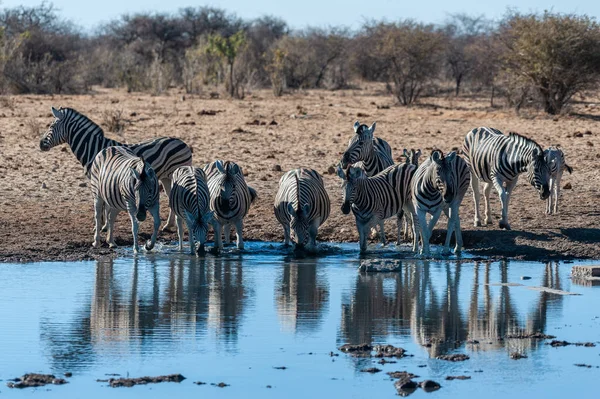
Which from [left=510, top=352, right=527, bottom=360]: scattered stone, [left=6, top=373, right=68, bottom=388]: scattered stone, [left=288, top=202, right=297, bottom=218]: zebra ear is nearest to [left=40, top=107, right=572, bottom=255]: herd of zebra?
[left=288, top=202, right=297, bottom=218]: zebra ear

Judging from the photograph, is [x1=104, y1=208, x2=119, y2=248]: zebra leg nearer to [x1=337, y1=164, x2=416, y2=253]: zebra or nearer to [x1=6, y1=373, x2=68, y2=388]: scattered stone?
[x1=337, y1=164, x2=416, y2=253]: zebra

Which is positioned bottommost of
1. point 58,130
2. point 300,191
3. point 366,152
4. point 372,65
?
point 300,191

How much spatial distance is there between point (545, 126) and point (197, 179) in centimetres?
1421

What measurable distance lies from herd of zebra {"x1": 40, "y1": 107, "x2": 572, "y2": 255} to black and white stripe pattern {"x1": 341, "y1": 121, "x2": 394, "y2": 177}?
2cm

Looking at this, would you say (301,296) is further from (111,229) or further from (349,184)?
(111,229)

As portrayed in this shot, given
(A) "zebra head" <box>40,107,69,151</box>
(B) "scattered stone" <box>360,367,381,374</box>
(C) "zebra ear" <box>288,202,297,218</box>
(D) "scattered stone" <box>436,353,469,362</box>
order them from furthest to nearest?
(A) "zebra head" <box>40,107,69,151</box> < (C) "zebra ear" <box>288,202,297,218</box> < (D) "scattered stone" <box>436,353,469,362</box> < (B) "scattered stone" <box>360,367,381,374</box>

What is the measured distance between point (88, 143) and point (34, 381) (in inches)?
290

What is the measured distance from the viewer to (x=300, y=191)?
12430 mm

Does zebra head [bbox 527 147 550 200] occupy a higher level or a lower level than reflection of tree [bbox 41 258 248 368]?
higher

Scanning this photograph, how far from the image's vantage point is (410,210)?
42.3 feet

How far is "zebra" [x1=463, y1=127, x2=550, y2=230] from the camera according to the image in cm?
1364

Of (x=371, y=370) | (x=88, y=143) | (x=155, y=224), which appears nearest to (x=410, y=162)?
(x=155, y=224)

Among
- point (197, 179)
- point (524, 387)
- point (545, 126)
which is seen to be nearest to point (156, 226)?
point (197, 179)

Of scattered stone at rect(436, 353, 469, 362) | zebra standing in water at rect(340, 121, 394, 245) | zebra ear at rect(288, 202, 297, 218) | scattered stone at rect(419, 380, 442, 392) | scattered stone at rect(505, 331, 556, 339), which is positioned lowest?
scattered stone at rect(419, 380, 442, 392)
